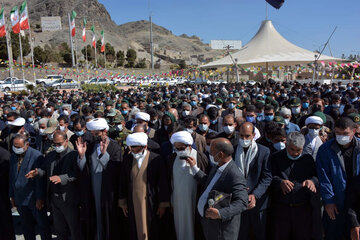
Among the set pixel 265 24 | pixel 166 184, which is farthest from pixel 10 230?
pixel 265 24

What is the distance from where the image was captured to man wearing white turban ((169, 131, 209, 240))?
3.40 m

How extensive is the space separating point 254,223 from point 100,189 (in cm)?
192

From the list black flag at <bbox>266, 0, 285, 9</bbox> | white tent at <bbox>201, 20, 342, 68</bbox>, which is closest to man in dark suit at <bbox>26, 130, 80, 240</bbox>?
white tent at <bbox>201, 20, 342, 68</bbox>

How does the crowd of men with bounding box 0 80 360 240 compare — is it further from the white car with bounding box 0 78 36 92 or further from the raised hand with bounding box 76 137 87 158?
the white car with bounding box 0 78 36 92

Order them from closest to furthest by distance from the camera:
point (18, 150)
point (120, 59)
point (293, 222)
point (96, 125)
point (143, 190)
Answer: point (293, 222), point (143, 190), point (18, 150), point (96, 125), point (120, 59)

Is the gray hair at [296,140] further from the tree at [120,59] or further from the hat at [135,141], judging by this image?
the tree at [120,59]

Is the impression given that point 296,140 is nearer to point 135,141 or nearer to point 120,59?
point 135,141

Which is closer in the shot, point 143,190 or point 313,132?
point 143,190

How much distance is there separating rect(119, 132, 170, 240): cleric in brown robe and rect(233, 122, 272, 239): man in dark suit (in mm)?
916

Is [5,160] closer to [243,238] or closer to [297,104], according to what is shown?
[243,238]

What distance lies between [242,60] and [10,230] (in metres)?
19.4

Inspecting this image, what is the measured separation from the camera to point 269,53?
21.7 metres

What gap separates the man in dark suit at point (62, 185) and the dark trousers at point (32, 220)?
0.81 feet

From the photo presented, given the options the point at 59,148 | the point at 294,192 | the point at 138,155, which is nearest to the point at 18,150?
the point at 59,148
